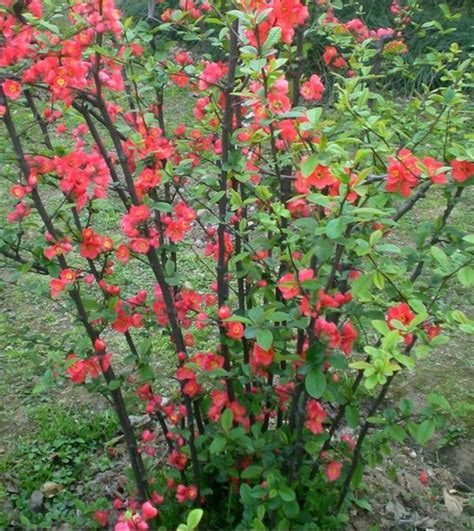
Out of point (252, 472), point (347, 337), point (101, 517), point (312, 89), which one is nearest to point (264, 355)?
point (347, 337)

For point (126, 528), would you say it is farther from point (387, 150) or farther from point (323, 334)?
point (387, 150)

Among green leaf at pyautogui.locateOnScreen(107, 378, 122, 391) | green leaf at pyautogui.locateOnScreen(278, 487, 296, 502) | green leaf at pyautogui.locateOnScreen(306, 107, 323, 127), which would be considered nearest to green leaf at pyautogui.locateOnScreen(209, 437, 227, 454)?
green leaf at pyautogui.locateOnScreen(278, 487, 296, 502)


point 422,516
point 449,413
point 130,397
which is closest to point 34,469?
point 130,397

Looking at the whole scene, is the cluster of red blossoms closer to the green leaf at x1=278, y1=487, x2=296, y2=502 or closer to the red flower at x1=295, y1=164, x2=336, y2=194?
the red flower at x1=295, y1=164, x2=336, y2=194

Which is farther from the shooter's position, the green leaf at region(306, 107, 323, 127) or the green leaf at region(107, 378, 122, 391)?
the green leaf at region(107, 378, 122, 391)

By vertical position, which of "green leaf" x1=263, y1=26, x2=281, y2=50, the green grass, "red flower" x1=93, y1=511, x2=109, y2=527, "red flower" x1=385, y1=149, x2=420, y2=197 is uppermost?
"green leaf" x1=263, y1=26, x2=281, y2=50

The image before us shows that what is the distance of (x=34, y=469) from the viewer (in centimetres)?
235

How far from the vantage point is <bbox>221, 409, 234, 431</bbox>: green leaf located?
168 cm

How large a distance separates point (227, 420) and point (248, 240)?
0.48 meters

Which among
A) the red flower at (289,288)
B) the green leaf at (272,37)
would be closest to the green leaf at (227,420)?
the red flower at (289,288)

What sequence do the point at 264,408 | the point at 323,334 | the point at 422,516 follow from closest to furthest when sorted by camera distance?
1. the point at 323,334
2. the point at 264,408
3. the point at 422,516

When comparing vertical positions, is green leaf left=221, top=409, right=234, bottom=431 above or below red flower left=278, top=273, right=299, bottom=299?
below

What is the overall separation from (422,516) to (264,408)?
28.0 inches

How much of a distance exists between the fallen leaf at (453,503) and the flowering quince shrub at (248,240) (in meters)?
0.47
